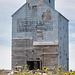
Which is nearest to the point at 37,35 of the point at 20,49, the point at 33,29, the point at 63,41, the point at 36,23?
the point at 33,29

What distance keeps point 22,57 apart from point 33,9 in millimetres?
5155

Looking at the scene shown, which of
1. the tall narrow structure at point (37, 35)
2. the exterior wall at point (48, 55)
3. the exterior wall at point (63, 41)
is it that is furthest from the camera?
A: the exterior wall at point (63, 41)

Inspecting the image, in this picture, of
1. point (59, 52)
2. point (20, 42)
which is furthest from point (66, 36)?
point (20, 42)

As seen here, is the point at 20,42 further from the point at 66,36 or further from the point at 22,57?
the point at 66,36

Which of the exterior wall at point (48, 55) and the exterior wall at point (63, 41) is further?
the exterior wall at point (63, 41)

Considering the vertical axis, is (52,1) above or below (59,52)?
above

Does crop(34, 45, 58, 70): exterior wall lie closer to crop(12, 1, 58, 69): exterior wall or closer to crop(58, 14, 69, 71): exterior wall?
crop(12, 1, 58, 69): exterior wall

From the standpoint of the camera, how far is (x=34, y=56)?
2269 cm

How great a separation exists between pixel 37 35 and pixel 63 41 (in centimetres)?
363

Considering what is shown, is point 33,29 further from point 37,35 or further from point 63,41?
point 63,41

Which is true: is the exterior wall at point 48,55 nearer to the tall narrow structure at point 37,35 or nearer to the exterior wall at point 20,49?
the tall narrow structure at point 37,35

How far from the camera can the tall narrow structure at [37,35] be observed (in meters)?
22.5

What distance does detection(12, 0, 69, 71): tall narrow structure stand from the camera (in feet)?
73.9

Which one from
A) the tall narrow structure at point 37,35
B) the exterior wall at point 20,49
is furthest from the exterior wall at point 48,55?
the exterior wall at point 20,49
